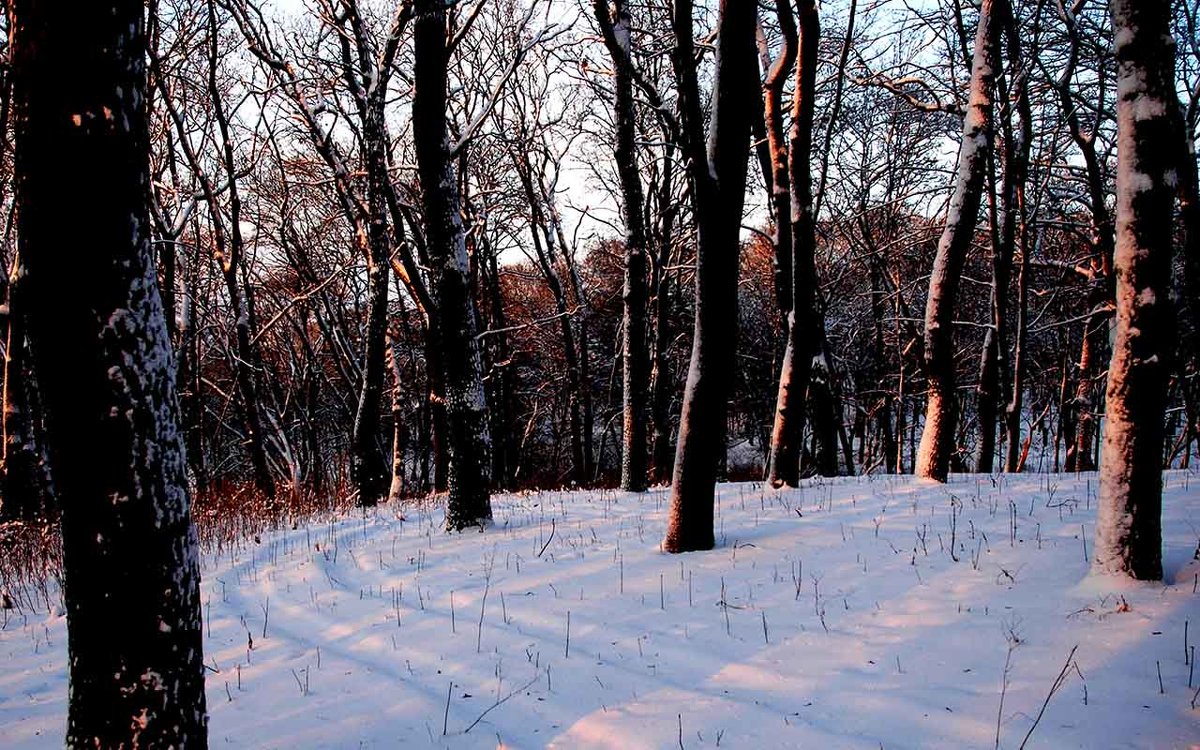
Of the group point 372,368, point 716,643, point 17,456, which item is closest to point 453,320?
point 716,643

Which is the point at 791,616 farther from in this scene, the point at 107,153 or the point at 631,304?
the point at 631,304

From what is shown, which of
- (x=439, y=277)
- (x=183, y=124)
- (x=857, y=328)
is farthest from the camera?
(x=857, y=328)

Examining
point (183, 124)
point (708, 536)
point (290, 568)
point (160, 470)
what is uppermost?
point (183, 124)

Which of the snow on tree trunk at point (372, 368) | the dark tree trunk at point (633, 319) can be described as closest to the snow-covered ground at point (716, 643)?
the dark tree trunk at point (633, 319)

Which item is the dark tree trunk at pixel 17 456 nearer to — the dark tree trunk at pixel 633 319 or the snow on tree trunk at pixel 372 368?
the snow on tree trunk at pixel 372 368

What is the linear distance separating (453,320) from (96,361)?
16.8 ft

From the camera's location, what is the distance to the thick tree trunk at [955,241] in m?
8.29

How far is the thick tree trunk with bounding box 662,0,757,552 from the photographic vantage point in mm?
5578

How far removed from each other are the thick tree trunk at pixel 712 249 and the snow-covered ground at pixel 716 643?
2.03ft

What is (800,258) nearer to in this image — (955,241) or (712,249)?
(955,241)

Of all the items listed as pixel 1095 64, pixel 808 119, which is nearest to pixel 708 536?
pixel 808 119

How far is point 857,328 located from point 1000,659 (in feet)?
72.4

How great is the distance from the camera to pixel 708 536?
6.00 meters

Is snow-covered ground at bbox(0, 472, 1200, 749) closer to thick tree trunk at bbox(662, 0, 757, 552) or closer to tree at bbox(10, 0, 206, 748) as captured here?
thick tree trunk at bbox(662, 0, 757, 552)
